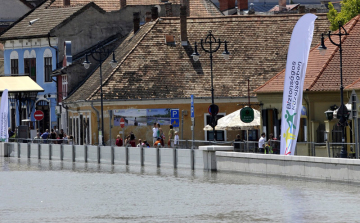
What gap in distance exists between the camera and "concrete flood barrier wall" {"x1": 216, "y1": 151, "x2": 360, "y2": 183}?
105 feet

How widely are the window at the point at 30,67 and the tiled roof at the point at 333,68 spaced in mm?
29245

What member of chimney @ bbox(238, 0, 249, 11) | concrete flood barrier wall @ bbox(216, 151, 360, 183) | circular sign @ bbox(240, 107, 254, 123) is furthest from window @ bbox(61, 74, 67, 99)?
concrete flood barrier wall @ bbox(216, 151, 360, 183)

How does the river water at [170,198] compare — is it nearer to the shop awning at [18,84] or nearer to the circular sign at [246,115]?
the circular sign at [246,115]

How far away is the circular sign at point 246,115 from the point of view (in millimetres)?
48875

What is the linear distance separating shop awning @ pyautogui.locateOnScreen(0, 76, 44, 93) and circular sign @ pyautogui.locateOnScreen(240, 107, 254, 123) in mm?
21569

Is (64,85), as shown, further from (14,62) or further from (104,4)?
(104,4)

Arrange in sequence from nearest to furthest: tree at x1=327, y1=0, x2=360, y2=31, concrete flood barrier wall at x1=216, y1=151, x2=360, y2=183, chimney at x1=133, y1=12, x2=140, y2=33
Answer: concrete flood barrier wall at x1=216, y1=151, x2=360, y2=183 → tree at x1=327, y1=0, x2=360, y2=31 → chimney at x1=133, y1=12, x2=140, y2=33

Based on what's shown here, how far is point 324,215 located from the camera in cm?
2436

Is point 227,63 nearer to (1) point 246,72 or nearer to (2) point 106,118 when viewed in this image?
(1) point 246,72

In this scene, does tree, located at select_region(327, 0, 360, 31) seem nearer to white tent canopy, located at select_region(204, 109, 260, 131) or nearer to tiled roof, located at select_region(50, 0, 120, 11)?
white tent canopy, located at select_region(204, 109, 260, 131)

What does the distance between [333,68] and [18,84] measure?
2743cm

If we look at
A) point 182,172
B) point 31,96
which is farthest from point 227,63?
point 182,172

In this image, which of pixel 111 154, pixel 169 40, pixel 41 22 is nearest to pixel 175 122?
pixel 169 40

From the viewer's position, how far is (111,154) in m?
48.4
